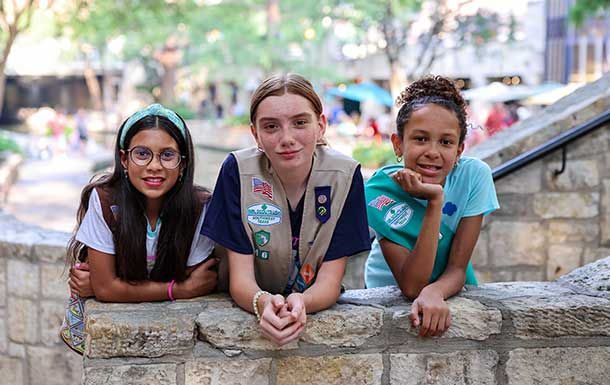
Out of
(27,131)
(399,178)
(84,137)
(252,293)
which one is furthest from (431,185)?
(27,131)

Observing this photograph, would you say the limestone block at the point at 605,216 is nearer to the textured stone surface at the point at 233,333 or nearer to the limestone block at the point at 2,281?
the textured stone surface at the point at 233,333

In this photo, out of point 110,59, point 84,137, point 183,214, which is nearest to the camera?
point 183,214

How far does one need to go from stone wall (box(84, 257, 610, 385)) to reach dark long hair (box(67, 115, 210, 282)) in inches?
5.2

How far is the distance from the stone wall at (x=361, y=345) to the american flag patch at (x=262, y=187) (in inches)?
14.7

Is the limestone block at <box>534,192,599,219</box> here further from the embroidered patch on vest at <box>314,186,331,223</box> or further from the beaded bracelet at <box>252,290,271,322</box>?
the beaded bracelet at <box>252,290,271,322</box>

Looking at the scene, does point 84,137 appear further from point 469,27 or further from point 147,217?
point 147,217

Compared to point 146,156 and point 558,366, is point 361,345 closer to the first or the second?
point 558,366

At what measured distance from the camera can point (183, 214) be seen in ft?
8.60

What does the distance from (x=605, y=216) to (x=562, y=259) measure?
385 mm

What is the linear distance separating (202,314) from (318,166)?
58 cm

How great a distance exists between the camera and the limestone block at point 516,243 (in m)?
5.06

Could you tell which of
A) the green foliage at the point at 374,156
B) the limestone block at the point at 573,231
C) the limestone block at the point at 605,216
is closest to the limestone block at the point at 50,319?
the limestone block at the point at 573,231

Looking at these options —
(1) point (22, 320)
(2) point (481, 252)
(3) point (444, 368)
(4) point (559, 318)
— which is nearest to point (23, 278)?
(1) point (22, 320)

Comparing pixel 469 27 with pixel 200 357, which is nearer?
pixel 200 357
